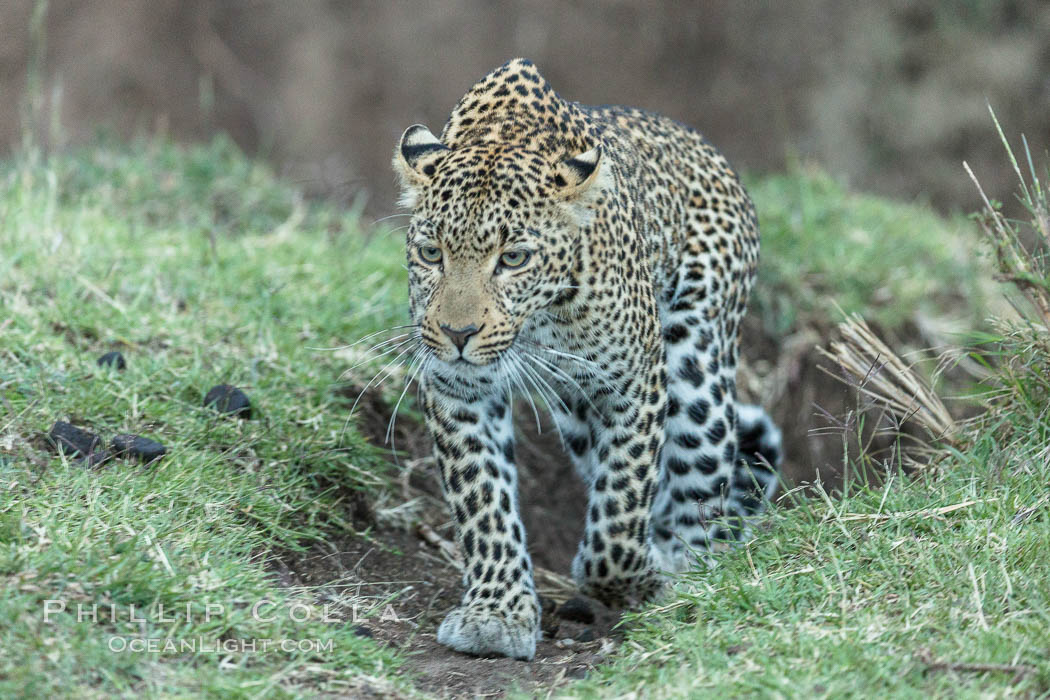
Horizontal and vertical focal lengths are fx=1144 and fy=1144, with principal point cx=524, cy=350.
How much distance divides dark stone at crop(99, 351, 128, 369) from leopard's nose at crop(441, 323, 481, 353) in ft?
7.24

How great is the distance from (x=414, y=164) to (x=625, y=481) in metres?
1.82

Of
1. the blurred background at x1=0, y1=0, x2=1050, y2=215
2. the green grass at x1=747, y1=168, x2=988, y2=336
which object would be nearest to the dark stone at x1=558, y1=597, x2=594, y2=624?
the green grass at x1=747, y1=168, x2=988, y2=336

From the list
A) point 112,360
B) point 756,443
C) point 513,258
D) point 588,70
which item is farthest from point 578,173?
point 588,70

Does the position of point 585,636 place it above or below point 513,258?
below

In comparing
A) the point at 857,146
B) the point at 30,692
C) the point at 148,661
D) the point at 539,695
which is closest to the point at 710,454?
the point at 539,695

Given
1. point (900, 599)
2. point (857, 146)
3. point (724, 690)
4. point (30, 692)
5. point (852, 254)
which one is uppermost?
point (857, 146)

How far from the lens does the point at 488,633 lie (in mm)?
4895

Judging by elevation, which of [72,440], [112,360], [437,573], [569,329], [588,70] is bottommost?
[437,573]

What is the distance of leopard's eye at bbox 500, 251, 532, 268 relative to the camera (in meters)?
4.99

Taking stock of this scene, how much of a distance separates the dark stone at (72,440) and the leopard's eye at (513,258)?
208 cm

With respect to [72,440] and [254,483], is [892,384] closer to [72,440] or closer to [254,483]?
[254,483]

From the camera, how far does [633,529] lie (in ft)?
18.3

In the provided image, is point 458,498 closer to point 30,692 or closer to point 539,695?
point 539,695

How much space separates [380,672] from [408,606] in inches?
39.5
